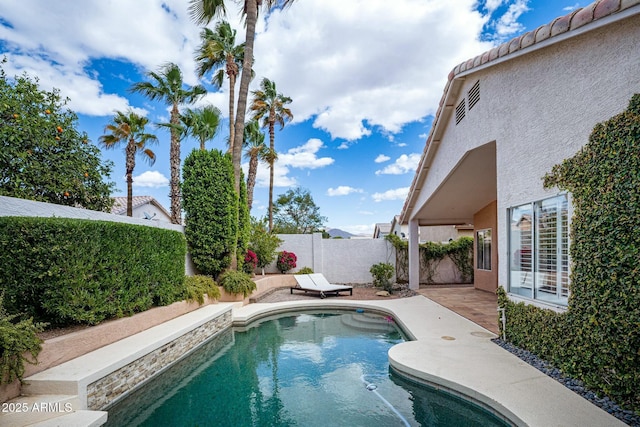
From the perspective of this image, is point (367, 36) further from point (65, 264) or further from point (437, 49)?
point (65, 264)

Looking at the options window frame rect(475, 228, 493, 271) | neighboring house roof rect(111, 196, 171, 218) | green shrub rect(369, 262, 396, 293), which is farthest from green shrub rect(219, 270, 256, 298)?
A: neighboring house roof rect(111, 196, 171, 218)

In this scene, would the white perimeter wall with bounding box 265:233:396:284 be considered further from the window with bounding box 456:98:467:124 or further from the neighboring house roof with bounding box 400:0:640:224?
the window with bounding box 456:98:467:124

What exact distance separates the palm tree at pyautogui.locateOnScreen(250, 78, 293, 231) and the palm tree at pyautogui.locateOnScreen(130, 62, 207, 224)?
4.25 m

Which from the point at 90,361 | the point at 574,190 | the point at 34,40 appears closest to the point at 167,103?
the point at 34,40

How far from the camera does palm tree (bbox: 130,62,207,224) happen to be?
17.8 metres

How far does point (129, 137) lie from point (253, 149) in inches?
280

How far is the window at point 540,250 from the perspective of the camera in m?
5.65

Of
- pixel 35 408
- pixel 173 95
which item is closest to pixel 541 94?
pixel 35 408

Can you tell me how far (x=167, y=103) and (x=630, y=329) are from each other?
20054 millimetres

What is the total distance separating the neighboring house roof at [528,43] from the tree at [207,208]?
24.6 feet

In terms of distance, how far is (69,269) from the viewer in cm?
589

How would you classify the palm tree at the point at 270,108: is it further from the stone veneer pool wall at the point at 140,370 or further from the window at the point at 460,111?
the window at the point at 460,111

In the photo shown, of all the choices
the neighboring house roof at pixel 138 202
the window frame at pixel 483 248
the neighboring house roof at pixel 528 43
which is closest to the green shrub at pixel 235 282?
the neighboring house roof at pixel 528 43

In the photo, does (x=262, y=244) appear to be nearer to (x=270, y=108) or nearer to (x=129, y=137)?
(x=129, y=137)
